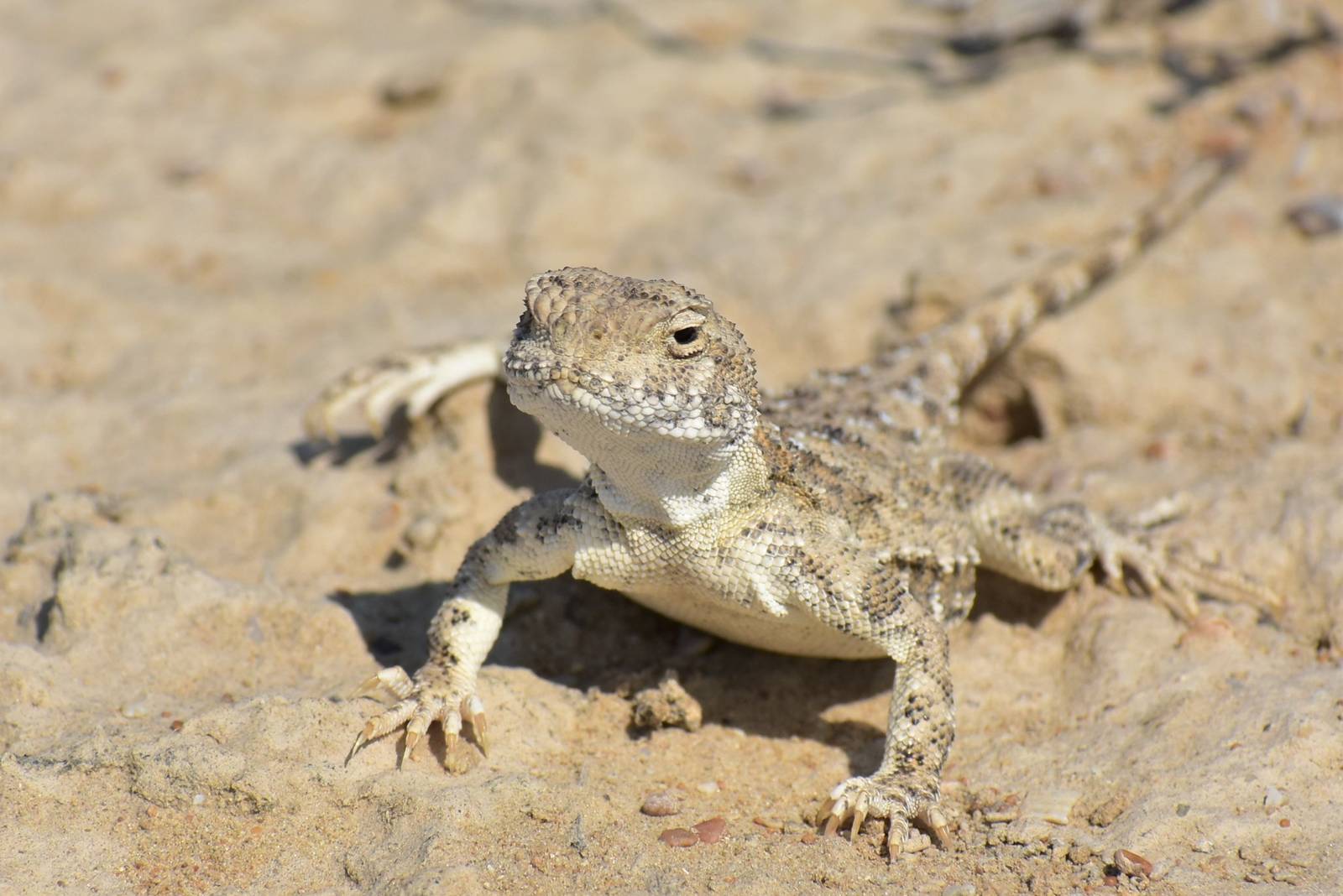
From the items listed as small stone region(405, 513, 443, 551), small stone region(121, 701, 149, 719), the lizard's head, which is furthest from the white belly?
small stone region(121, 701, 149, 719)

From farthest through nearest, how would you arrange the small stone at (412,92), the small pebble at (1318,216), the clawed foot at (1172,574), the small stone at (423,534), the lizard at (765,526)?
the small stone at (412,92) → the small pebble at (1318,216) → the small stone at (423,534) → the clawed foot at (1172,574) → the lizard at (765,526)

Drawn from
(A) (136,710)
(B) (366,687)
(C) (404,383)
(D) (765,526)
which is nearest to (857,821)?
(D) (765,526)

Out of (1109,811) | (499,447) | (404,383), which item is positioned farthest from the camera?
(404,383)

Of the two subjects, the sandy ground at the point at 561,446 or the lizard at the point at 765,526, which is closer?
the lizard at the point at 765,526

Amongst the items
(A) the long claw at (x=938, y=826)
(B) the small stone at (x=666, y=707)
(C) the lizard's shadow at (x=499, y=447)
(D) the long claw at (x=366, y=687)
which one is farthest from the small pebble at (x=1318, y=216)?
(D) the long claw at (x=366, y=687)

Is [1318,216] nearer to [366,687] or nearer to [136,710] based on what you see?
[366,687]

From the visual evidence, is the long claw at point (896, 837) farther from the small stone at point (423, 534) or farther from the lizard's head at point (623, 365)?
the small stone at point (423, 534)

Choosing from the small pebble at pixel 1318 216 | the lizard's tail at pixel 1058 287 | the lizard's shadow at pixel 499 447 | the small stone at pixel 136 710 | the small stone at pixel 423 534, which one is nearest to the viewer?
the small stone at pixel 136 710
